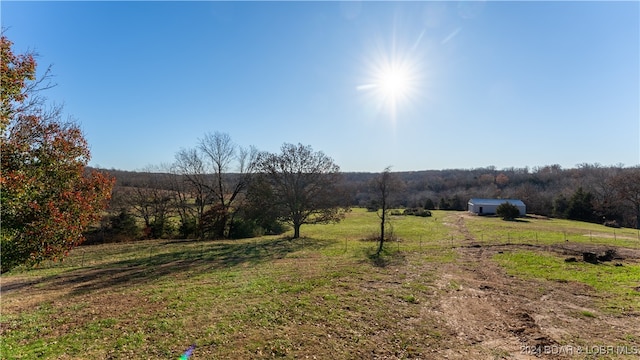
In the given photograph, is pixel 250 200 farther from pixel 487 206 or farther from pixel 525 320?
pixel 487 206

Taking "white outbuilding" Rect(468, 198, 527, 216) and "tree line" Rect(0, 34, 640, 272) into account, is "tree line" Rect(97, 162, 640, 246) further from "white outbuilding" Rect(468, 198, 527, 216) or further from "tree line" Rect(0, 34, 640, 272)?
"white outbuilding" Rect(468, 198, 527, 216)

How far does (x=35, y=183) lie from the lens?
8.77 meters

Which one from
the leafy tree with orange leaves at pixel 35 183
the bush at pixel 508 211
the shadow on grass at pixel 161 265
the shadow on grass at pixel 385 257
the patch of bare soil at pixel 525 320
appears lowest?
the shadow on grass at pixel 161 265

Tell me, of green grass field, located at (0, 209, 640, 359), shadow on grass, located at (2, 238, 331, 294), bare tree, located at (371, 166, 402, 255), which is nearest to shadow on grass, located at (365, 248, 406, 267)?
green grass field, located at (0, 209, 640, 359)

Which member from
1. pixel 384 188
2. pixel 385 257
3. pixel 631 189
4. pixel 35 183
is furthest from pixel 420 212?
pixel 35 183

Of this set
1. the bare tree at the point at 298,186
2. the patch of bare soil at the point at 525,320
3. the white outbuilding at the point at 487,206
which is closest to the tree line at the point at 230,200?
the bare tree at the point at 298,186

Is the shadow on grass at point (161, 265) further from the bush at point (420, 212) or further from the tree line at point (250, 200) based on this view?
the bush at point (420, 212)

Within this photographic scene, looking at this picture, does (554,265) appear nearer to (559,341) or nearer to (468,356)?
(559,341)

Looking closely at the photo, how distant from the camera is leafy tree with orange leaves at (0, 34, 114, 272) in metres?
8.08

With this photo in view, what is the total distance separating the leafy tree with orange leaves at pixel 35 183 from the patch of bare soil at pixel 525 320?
41.3ft

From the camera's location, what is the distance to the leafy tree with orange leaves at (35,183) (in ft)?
26.5

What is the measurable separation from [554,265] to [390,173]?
13.7 m

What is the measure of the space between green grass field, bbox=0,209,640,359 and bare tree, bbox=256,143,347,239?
11635 mm

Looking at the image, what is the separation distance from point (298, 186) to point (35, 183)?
26.2m
